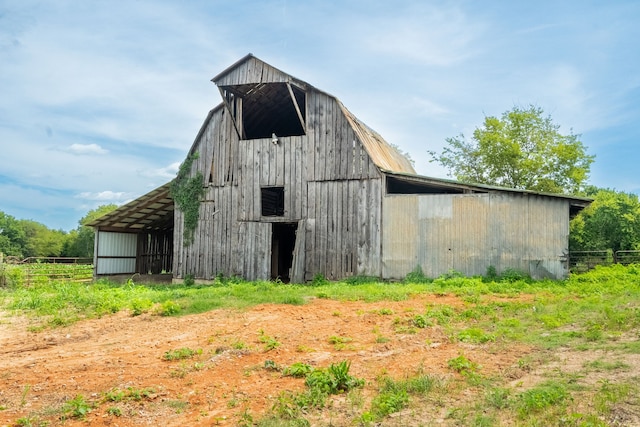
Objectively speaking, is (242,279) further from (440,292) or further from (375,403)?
(375,403)

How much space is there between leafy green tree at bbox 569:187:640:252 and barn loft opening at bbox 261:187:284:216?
19562 mm

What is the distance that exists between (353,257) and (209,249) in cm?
595

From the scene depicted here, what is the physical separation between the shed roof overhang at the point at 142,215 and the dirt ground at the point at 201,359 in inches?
416

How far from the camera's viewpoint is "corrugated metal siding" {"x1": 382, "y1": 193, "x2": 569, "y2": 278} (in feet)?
52.0

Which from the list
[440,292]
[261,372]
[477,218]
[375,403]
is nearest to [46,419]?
[261,372]

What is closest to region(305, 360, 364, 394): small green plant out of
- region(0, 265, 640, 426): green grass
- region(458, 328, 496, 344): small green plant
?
region(0, 265, 640, 426): green grass

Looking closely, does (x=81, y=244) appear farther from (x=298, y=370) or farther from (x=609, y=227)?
(x=298, y=370)

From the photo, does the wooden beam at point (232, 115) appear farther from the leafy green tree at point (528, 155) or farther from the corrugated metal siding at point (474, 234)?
the leafy green tree at point (528, 155)

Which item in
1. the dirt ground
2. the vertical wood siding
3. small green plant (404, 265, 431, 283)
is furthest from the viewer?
the vertical wood siding

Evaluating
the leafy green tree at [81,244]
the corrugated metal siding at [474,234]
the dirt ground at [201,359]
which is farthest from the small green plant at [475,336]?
the leafy green tree at [81,244]

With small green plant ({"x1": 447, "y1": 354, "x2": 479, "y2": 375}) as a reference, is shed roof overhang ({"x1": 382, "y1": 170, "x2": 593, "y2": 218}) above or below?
above

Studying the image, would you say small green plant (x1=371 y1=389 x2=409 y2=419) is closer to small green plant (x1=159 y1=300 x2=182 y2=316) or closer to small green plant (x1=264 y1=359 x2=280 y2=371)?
small green plant (x1=264 y1=359 x2=280 y2=371)

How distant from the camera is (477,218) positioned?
16.5m

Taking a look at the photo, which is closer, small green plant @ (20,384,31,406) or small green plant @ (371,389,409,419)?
small green plant @ (371,389,409,419)
